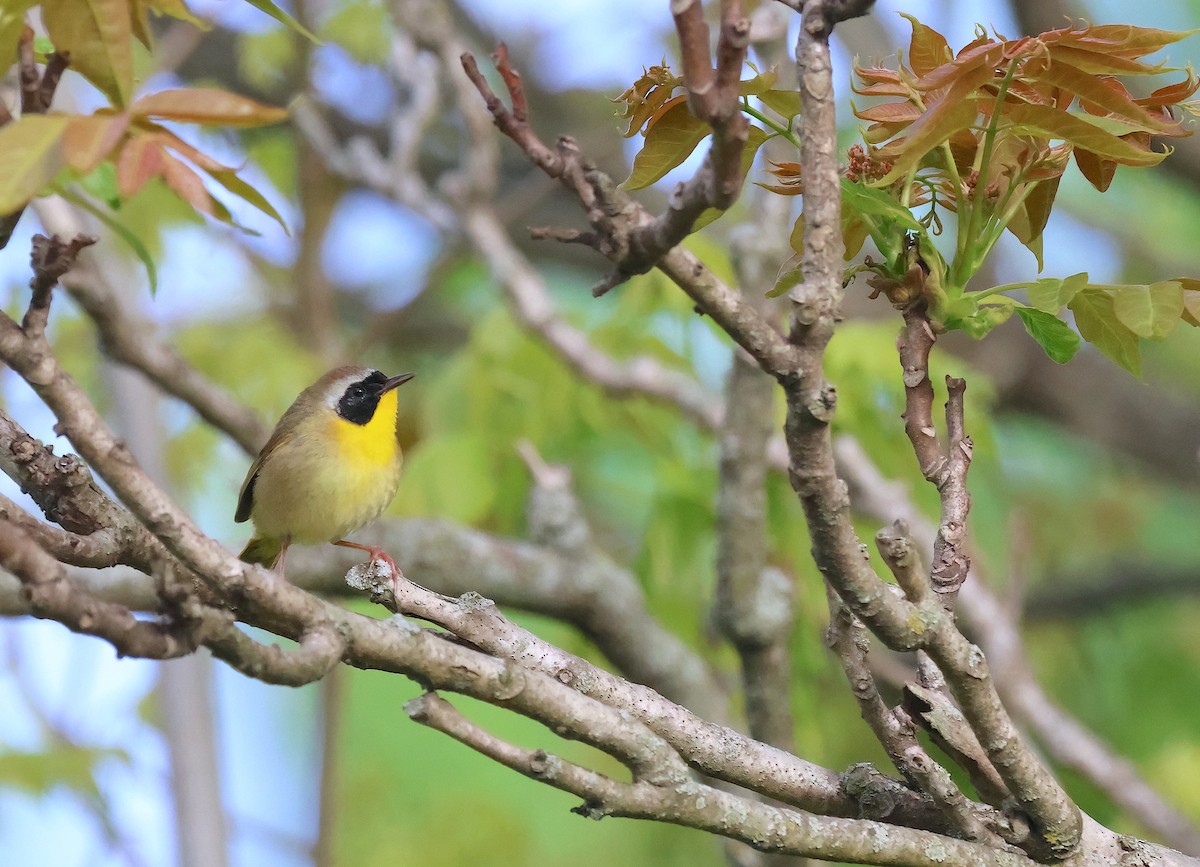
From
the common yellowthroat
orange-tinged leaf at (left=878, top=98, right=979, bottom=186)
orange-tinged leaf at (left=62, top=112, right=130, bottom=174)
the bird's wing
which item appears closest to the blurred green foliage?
the common yellowthroat

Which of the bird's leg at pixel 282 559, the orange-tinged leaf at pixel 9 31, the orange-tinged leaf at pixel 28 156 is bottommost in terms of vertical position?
the orange-tinged leaf at pixel 28 156

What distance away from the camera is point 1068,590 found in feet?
19.4

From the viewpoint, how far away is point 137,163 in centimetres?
118

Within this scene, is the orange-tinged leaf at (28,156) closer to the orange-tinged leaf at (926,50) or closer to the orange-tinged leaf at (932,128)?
the orange-tinged leaf at (932,128)

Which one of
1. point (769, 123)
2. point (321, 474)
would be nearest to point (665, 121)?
point (769, 123)

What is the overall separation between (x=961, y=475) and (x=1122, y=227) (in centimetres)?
617

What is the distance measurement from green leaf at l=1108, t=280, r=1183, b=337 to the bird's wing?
2.42 metres

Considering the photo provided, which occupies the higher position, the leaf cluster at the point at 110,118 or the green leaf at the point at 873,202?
the green leaf at the point at 873,202

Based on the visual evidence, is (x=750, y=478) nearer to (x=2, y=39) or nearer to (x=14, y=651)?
(x=2, y=39)

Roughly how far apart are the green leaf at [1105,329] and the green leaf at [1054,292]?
2.7 inches

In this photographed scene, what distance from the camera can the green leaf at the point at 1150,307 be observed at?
4.61 feet

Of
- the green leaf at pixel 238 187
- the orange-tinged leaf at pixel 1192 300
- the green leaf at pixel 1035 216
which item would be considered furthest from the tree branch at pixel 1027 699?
the green leaf at pixel 238 187

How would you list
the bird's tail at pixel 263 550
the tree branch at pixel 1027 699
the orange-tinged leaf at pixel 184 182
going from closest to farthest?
the orange-tinged leaf at pixel 184 182
the bird's tail at pixel 263 550
the tree branch at pixel 1027 699

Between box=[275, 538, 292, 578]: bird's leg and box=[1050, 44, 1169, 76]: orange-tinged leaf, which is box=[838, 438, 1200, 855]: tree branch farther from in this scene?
box=[1050, 44, 1169, 76]: orange-tinged leaf
